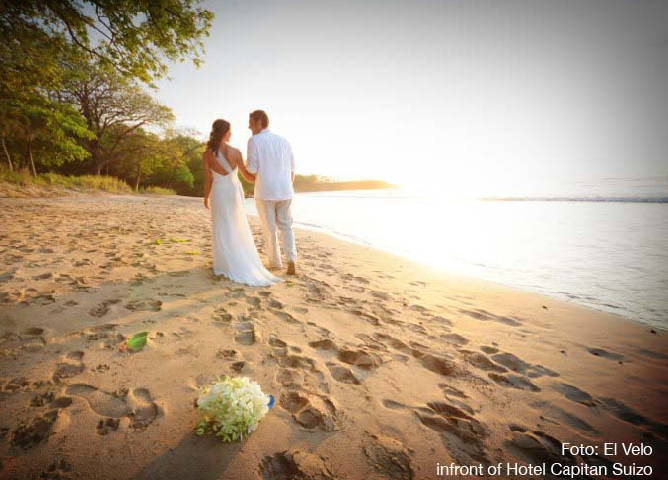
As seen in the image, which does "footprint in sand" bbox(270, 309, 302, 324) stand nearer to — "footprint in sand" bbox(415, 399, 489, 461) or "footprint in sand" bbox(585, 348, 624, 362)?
"footprint in sand" bbox(415, 399, 489, 461)

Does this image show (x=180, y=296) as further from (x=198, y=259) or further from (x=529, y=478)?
(x=529, y=478)

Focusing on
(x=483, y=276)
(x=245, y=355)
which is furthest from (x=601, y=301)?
(x=245, y=355)

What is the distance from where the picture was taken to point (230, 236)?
4.22 m

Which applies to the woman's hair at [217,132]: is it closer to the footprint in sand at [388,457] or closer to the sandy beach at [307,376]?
the sandy beach at [307,376]

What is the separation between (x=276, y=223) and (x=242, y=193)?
2.49 feet

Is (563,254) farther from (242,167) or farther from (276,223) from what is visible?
(242,167)

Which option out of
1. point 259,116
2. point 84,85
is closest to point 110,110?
point 84,85

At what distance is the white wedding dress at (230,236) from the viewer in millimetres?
4156

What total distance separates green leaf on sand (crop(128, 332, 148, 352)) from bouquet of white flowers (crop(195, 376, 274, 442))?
41.7 inches

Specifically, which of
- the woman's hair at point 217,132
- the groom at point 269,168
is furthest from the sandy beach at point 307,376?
the woman's hair at point 217,132

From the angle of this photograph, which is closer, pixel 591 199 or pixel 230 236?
pixel 230 236

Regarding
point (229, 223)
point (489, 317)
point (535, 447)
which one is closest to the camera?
point (535, 447)

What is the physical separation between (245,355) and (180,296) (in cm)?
154

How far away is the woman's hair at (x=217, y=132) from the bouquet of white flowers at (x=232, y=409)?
3.41 meters
